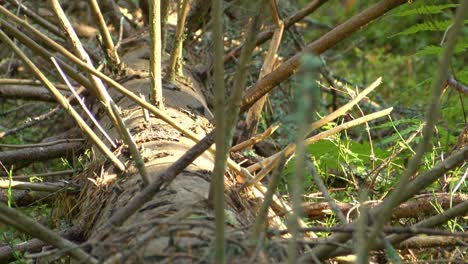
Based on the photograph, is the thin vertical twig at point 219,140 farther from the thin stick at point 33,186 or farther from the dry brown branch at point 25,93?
the dry brown branch at point 25,93

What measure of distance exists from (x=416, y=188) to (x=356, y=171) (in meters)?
1.40

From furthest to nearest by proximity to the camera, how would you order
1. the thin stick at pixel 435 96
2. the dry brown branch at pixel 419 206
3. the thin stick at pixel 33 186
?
the dry brown branch at pixel 419 206 < the thin stick at pixel 33 186 < the thin stick at pixel 435 96

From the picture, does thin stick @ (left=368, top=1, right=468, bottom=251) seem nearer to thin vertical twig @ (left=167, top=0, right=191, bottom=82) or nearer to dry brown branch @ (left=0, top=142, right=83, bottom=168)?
thin vertical twig @ (left=167, top=0, right=191, bottom=82)

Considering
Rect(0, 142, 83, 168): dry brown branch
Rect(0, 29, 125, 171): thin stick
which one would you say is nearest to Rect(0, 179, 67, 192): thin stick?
Rect(0, 29, 125, 171): thin stick

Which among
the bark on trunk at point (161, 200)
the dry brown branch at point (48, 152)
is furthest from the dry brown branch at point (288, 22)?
the dry brown branch at point (48, 152)

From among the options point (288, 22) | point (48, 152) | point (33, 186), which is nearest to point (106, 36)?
point (48, 152)

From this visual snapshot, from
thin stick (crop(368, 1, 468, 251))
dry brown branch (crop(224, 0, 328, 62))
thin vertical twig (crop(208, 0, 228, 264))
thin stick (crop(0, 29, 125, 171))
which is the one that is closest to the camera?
thin stick (crop(368, 1, 468, 251))

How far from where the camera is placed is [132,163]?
229cm

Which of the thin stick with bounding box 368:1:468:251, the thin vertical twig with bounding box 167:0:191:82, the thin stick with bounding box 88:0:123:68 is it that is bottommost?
the thin stick with bounding box 368:1:468:251

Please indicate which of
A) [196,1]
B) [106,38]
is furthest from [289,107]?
[106,38]

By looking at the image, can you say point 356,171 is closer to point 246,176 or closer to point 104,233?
point 246,176

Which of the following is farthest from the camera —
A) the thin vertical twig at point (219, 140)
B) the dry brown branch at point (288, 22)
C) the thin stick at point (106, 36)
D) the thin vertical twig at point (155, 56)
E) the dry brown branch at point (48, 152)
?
the dry brown branch at point (288, 22)

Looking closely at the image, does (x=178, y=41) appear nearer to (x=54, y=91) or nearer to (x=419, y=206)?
(x=54, y=91)

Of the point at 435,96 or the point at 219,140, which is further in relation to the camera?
the point at 219,140
